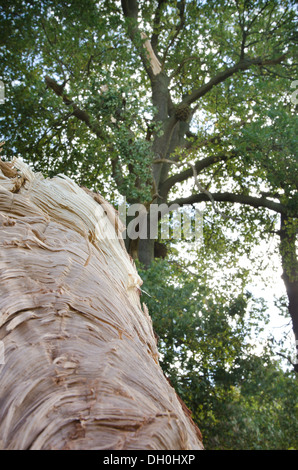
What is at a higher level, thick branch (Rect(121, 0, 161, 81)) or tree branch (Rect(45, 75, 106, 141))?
thick branch (Rect(121, 0, 161, 81))

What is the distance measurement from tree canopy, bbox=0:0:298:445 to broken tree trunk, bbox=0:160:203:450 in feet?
17.3

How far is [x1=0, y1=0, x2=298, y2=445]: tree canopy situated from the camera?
8133 millimetres

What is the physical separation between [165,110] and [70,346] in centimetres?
1025

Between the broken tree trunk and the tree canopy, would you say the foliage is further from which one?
the broken tree trunk

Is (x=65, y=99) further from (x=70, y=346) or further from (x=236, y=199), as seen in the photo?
(x=70, y=346)

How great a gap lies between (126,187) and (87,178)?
7.39 ft

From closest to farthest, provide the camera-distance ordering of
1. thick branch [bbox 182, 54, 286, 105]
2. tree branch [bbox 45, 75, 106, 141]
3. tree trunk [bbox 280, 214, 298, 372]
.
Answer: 1. tree branch [bbox 45, 75, 106, 141]
2. tree trunk [bbox 280, 214, 298, 372]
3. thick branch [bbox 182, 54, 286, 105]

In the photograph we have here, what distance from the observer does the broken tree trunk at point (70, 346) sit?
114 cm

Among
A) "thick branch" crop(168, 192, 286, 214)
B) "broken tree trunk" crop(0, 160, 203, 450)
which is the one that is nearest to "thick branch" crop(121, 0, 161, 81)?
"thick branch" crop(168, 192, 286, 214)

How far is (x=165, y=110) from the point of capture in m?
11.0

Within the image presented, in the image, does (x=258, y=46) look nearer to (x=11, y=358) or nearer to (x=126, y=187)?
(x=126, y=187)

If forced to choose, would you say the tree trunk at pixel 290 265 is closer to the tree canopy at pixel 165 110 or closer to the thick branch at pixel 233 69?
the tree canopy at pixel 165 110

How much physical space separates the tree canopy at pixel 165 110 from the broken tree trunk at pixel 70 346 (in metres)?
5.28

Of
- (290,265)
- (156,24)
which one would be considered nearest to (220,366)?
(290,265)
